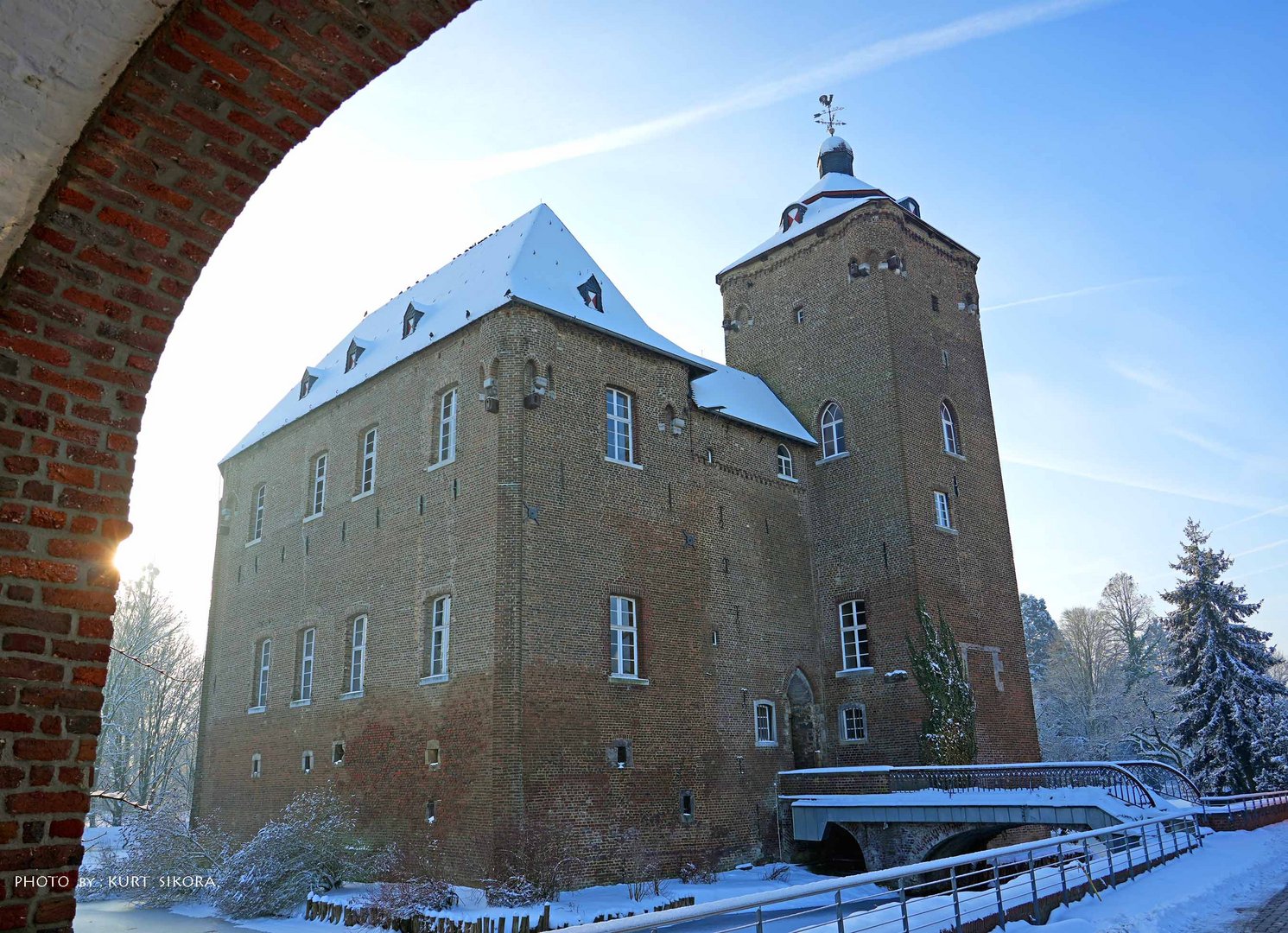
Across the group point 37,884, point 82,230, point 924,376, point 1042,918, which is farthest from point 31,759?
point 924,376

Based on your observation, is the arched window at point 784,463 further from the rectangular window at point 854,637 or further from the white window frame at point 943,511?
the white window frame at point 943,511

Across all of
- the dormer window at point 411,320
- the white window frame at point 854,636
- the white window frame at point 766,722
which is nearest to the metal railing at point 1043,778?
the white window frame at point 766,722

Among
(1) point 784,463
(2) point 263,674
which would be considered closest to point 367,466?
(2) point 263,674

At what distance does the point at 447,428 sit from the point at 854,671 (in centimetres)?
1142

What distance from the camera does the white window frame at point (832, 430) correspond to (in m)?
25.5

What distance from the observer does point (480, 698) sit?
16422 mm

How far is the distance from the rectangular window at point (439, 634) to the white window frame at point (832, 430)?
11.7 metres

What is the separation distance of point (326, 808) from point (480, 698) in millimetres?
5083

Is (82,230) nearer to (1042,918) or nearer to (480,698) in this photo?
(1042,918)

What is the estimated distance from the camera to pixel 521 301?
18.3m

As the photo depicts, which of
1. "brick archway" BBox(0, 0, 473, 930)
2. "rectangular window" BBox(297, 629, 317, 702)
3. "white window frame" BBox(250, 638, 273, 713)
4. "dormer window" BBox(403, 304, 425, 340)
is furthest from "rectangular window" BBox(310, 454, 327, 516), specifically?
"brick archway" BBox(0, 0, 473, 930)

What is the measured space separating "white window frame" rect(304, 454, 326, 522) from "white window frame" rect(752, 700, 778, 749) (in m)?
11.4

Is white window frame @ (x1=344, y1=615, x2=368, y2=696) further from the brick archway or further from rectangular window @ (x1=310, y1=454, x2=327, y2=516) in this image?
the brick archway

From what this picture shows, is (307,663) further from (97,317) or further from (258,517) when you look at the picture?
(97,317)
